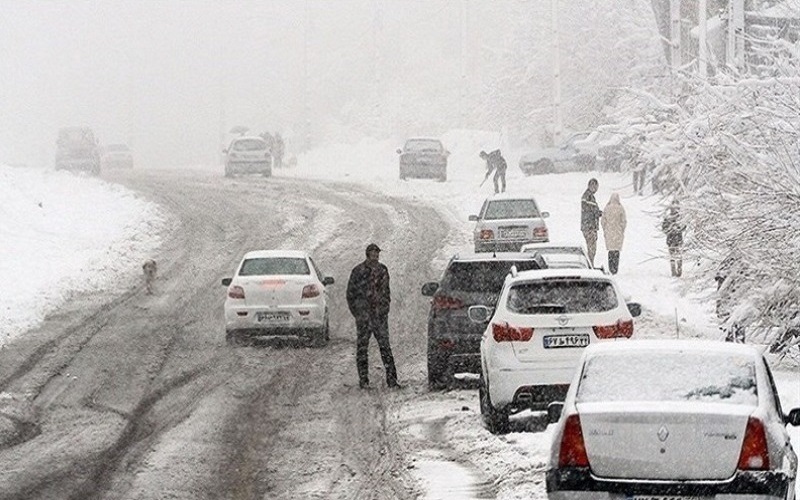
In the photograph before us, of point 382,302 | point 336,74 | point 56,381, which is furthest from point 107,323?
point 336,74

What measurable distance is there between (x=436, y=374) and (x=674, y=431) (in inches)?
370

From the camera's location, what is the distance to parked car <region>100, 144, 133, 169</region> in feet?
253

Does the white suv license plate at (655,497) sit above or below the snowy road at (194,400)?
above

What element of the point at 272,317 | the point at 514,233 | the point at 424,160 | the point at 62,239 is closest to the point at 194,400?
the point at 272,317

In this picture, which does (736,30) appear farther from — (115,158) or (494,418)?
(115,158)

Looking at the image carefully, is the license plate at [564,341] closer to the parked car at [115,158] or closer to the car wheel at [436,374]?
the car wheel at [436,374]

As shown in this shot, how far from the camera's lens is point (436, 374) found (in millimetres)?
18766

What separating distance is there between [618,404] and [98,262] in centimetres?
2638

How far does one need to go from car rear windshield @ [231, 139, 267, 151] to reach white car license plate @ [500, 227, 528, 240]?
24.7 metres

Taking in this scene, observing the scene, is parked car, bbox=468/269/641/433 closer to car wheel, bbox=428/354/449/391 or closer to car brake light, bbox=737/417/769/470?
car wheel, bbox=428/354/449/391

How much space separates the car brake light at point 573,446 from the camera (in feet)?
31.8

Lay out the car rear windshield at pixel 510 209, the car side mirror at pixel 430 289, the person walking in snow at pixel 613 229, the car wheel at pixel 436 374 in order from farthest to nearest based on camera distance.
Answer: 1. the car rear windshield at pixel 510 209
2. the person walking in snow at pixel 613 229
3. the car side mirror at pixel 430 289
4. the car wheel at pixel 436 374

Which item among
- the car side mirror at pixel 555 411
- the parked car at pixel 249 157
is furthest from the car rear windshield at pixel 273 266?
the parked car at pixel 249 157

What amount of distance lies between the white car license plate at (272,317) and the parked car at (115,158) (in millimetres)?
54223
